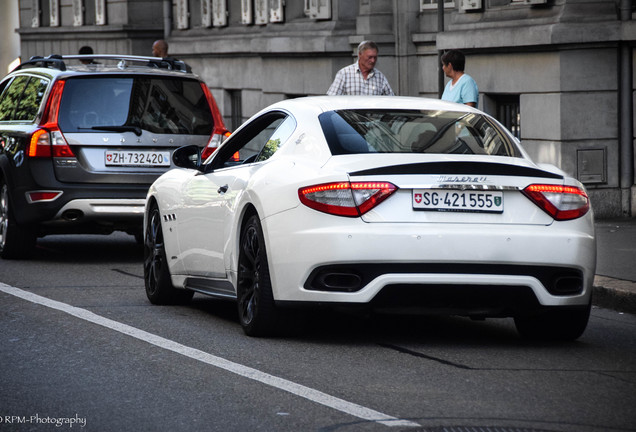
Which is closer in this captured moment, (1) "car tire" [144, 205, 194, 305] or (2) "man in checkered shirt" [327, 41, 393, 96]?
(1) "car tire" [144, 205, 194, 305]

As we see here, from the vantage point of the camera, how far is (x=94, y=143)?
12.7 meters

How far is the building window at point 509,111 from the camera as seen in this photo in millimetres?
18141

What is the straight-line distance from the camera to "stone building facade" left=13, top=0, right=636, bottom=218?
16.4m

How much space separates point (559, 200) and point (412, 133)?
3.07 feet

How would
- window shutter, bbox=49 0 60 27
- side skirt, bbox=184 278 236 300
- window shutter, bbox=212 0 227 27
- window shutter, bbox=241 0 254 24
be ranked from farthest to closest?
1. window shutter, bbox=49 0 60 27
2. window shutter, bbox=212 0 227 27
3. window shutter, bbox=241 0 254 24
4. side skirt, bbox=184 278 236 300

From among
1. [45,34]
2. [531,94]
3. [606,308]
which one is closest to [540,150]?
[531,94]

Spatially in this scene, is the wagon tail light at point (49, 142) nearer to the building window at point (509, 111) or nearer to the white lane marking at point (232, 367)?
the white lane marking at point (232, 367)

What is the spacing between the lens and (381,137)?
7.94 m

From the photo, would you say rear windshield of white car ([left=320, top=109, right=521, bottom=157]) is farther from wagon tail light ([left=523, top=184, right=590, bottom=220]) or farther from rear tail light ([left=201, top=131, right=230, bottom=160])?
rear tail light ([left=201, top=131, right=230, bottom=160])

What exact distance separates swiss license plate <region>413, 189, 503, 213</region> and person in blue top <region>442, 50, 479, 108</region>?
586cm

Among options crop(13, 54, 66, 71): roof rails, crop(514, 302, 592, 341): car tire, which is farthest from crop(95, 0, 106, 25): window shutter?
crop(514, 302, 592, 341): car tire

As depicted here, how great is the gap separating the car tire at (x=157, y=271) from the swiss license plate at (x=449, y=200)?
2.77 m

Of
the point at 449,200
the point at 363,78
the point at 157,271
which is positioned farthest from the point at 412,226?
the point at 363,78

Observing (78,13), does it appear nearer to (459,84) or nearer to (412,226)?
(459,84)
